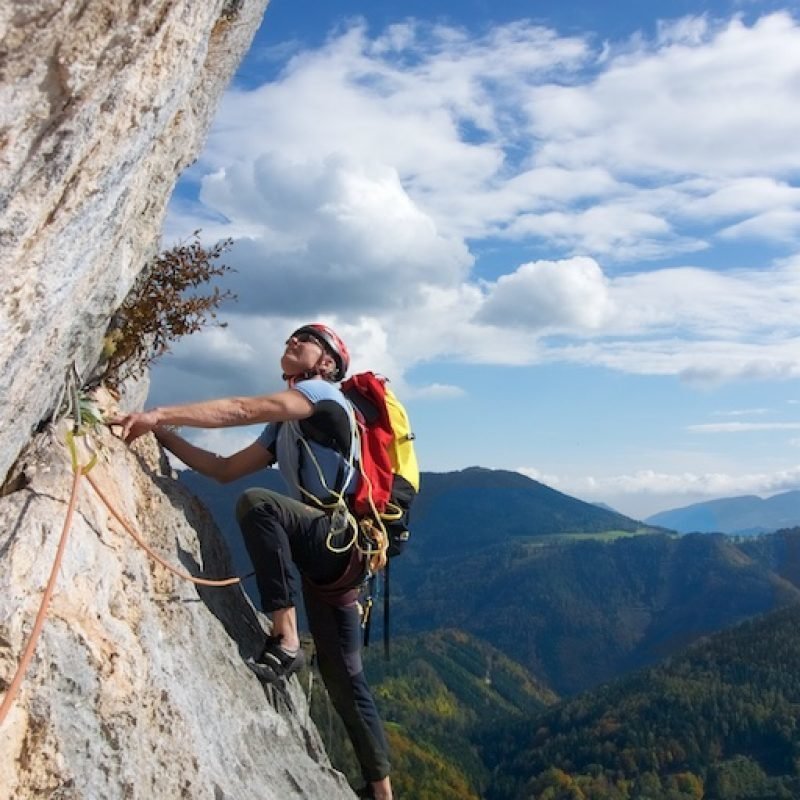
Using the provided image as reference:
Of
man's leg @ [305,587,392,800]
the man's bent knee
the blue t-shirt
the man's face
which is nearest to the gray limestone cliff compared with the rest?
man's leg @ [305,587,392,800]

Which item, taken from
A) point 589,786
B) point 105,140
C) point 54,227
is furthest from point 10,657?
point 589,786

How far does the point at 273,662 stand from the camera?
306 inches

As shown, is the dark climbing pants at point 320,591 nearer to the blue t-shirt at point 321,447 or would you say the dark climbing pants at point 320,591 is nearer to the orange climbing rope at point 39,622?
the blue t-shirt at point 321,447

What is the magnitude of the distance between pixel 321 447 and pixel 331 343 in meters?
1.00

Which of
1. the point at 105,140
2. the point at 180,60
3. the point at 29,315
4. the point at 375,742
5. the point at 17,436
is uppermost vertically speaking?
the point at 180,60

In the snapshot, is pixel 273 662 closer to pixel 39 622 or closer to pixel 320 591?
pixel 320 591

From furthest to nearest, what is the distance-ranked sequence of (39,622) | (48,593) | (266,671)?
(266,671), (48,593), (39,622)

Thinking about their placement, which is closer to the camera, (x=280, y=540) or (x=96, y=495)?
(x=96, y=495)

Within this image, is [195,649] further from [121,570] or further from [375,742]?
[375,742]

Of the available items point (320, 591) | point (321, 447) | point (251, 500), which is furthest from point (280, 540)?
point (320, 591)

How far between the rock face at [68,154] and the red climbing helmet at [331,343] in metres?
2.15

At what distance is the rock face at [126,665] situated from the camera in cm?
496

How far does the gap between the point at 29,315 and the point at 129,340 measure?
145 inches

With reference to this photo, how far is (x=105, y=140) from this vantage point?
4.57 metres
